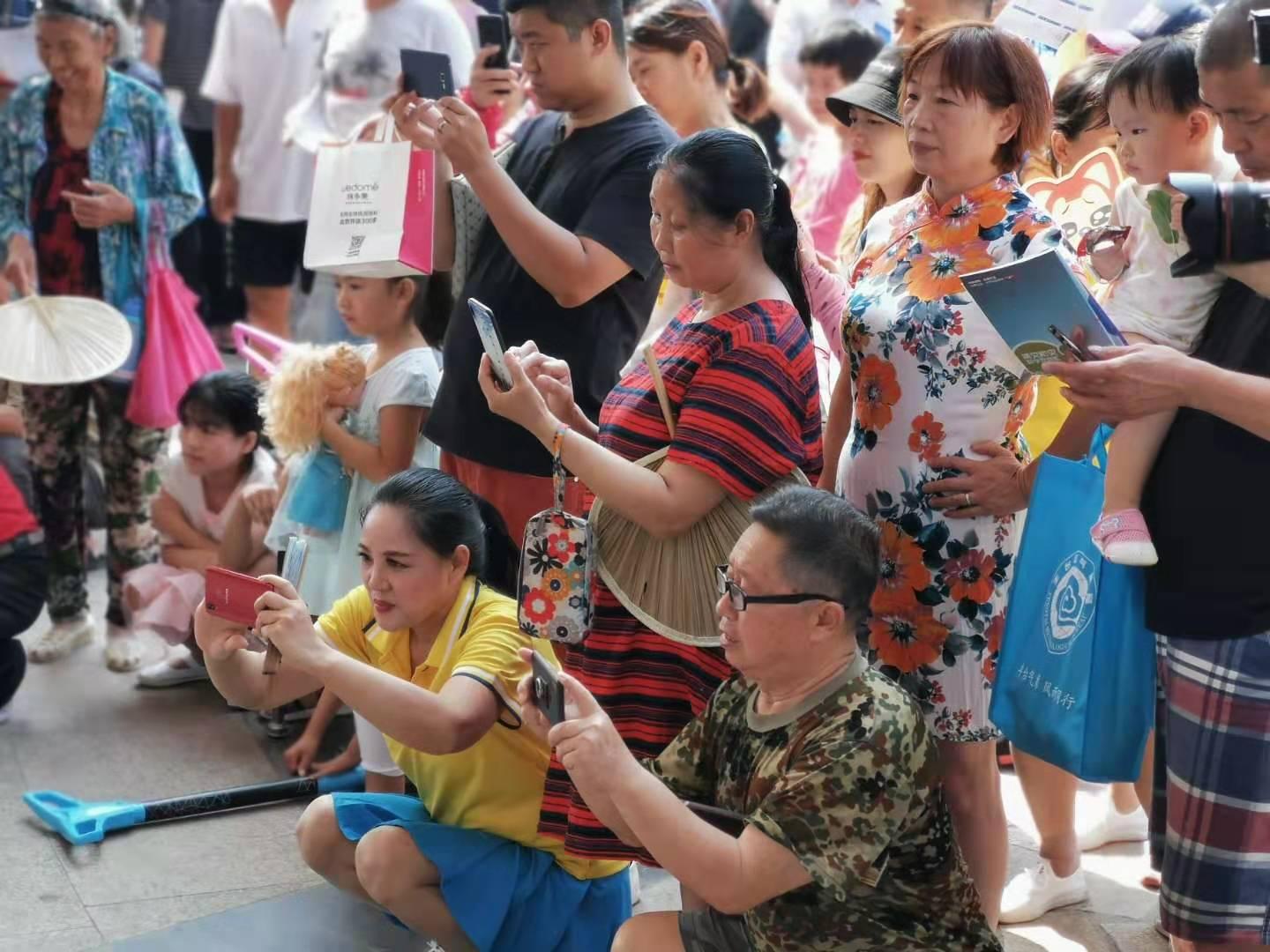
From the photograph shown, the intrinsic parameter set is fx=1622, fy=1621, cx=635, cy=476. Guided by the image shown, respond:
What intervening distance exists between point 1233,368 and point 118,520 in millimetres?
3087

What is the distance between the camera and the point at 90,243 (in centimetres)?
432

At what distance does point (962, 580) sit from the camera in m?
2.47

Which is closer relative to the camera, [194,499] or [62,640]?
[194,499]

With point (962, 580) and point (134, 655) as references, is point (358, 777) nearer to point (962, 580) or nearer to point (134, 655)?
point (134, 655)

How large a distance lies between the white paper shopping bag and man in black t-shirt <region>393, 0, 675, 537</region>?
0.31ft

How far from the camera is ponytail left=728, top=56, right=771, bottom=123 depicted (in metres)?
4.76

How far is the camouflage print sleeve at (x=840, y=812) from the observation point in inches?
76.4

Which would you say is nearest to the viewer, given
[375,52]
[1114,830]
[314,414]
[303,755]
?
[1114,830]

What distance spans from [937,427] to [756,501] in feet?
1.00

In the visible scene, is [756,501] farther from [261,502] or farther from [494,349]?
[261,502]

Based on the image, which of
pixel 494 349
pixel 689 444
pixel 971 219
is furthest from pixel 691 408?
pixel 971 219

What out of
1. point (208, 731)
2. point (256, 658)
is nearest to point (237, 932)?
point (256, 658)

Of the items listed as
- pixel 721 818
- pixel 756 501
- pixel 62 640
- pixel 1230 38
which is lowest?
pixel 62 640

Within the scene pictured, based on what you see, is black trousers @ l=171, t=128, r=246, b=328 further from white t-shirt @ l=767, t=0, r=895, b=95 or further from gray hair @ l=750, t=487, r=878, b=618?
gray hair @ l=750, t=487, r=878, b=618
